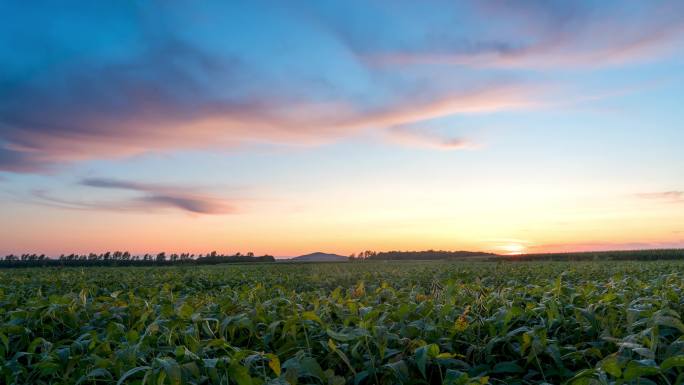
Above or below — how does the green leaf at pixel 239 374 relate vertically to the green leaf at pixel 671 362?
below

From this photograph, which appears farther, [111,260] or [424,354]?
[111,260]

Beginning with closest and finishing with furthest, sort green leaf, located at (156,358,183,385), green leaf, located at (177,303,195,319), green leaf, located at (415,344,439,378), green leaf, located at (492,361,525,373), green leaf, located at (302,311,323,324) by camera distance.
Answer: green leaf, located at (156,358,183,385), green leaf, located at (415,344,439,378), green leaf, located at (492,361,525,373), green leaf, located at (302,311,323,324), green leaf, located at (177,303,195,319)

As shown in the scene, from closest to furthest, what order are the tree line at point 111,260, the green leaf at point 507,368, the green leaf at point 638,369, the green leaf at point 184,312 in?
the green leaf at point 638,369, the green leaf at point 507,368, the green leaf at point 184,312, the tree line at point 111,260

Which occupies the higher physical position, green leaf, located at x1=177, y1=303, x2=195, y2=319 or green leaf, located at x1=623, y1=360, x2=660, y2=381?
green leaf, located at x1=177, y1=303, x2=195, y2=319

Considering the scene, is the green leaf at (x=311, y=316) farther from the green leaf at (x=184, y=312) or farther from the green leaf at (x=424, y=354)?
the green leaf at (x=184, y=312)

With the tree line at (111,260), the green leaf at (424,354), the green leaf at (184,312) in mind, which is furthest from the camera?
the tree line at (111,260)

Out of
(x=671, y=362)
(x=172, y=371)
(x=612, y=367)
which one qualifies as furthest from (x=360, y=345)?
(x=671, y=362)

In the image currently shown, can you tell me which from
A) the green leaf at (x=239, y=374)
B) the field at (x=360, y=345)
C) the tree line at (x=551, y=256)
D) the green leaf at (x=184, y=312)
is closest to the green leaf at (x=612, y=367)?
the field at (x=360, y=345)

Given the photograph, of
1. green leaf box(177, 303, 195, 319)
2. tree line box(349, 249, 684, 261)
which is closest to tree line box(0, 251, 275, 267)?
tree line box(349, 249, 684, 261)

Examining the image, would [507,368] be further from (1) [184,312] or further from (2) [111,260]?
(2) [111,260]

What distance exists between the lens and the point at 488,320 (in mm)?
3588

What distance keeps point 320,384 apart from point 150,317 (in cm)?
228

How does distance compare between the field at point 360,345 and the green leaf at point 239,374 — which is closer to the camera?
the green leaf at point 239,374

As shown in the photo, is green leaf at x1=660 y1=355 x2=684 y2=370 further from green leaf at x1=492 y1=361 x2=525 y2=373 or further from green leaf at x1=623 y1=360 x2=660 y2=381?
green leaf at x1=492 y1=361 x2=525 y2=373
